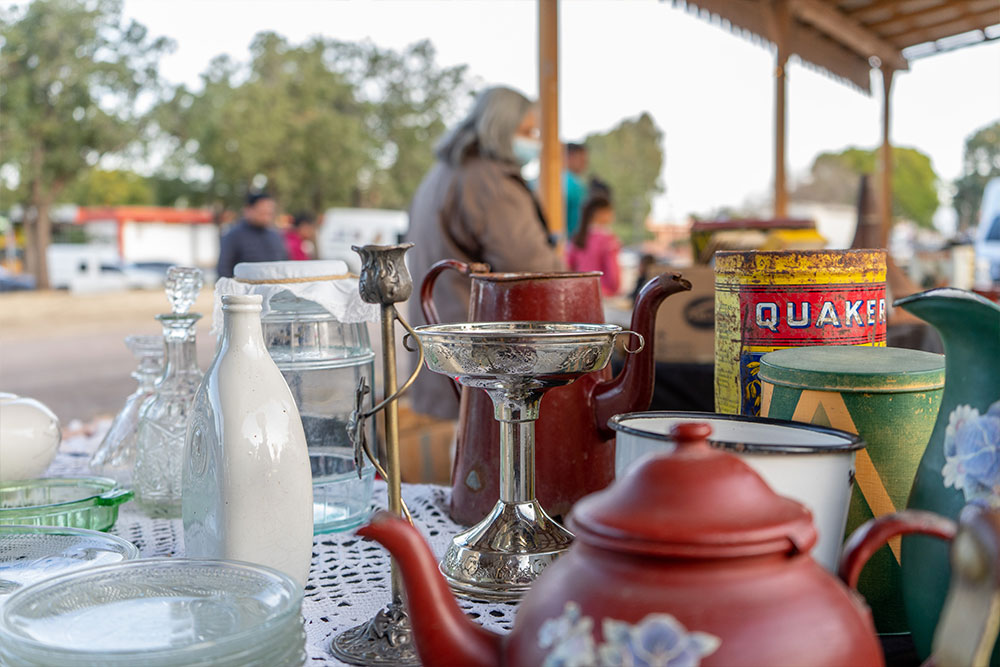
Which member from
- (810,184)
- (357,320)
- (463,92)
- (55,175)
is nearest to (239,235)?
(357,320)

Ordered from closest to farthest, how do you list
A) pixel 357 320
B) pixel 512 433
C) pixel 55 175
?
pixel 512 433 < pixel 357 320 < pixel 55 175

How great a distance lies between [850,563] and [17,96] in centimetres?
1912

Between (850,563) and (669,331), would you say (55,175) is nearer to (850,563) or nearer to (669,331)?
(669,331)

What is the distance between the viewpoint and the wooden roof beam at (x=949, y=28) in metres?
6.63

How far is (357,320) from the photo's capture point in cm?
103

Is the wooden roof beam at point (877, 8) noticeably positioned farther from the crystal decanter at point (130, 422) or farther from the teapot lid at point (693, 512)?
the teapot lid at point (693, 512)

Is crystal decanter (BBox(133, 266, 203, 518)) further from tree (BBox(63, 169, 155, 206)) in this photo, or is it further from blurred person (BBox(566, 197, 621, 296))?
tree (BBox(63, 169, 155, 206))

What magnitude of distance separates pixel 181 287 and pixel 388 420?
54 centimetres

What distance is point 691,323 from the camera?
195 cm

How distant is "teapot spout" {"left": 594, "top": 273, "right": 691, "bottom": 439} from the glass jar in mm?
293

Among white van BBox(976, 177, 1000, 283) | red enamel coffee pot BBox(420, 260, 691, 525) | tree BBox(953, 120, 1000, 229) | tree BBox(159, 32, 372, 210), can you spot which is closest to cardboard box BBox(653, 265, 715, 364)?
red enamel coffee pot BBox(420, 260, 691, 525)

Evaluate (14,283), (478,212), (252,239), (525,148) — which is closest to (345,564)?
(478,212)

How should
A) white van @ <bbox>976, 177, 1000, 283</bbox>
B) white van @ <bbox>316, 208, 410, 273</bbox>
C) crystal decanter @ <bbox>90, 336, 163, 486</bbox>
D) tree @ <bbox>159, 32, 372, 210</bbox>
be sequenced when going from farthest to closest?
1. tree @ <bbox>159, 32, 372, 210</bbox>
2. white van @ <bbox>316, 208, 410, 273</bbox>
3. white van @ <bbox>976, 177, 1000, 283</bbox>
4. crystal decanter @ <bbox>90, 336, 163, 486</bbox>

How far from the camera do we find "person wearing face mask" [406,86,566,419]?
2693 mm
